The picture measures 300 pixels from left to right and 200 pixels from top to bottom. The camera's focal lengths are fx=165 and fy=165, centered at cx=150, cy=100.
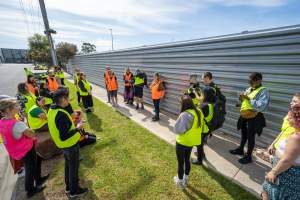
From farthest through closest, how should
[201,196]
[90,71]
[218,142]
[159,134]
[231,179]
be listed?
[90,71] → [159,134] → [218,142] → [231,179] → [201,196]

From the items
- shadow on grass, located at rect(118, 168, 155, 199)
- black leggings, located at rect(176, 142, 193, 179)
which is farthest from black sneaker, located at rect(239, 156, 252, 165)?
shadow on grass, located at rect(118, 168, 155, 199)

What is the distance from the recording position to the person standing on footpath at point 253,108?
3014mm

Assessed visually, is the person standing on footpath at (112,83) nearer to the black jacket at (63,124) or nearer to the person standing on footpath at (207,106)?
the person standing on footpath at (207,106)

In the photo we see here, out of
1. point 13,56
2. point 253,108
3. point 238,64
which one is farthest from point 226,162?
point 13,56

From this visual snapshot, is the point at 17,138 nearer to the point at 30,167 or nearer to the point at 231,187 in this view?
the point at 30,167

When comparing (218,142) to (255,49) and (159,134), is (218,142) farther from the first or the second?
(255,49)

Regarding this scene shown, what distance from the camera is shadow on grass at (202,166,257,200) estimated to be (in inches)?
109

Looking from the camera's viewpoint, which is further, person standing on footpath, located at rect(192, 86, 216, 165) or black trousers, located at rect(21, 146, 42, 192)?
person standing on footpath, located at rect(192, 86, 216, 165)

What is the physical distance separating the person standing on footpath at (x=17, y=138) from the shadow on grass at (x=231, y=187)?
3.28m

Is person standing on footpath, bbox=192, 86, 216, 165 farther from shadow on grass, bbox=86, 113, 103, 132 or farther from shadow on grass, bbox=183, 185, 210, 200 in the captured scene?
shadow on grass, bbox=86, 113, 103, 132

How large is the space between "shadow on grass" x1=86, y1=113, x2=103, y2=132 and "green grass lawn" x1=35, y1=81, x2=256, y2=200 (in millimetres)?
695

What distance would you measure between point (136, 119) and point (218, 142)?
308cm

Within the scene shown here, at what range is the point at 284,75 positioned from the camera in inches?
134

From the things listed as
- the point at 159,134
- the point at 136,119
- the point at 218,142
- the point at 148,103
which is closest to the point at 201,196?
the point at 218,142
